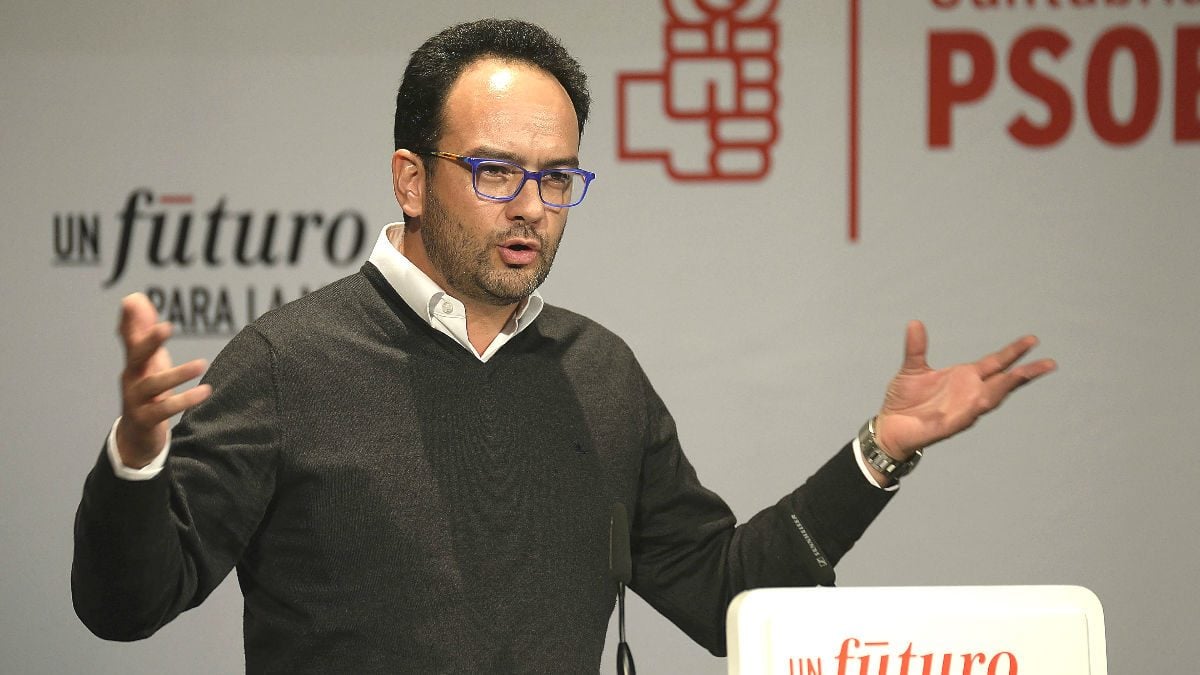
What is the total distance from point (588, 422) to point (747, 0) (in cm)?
173

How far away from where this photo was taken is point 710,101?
3.29 metres

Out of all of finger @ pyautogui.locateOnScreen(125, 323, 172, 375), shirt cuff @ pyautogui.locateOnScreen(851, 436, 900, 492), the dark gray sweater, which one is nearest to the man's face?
the dark gray sweater

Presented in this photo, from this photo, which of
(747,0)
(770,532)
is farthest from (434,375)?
(747,0)

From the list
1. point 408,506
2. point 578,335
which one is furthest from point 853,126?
point 408,506

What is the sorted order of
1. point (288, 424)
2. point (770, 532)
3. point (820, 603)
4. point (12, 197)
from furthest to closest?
point (12, 197) < point (770, 532) < point (288, 424) < point (820, 603)

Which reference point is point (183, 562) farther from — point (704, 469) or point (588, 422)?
point (704, 469)

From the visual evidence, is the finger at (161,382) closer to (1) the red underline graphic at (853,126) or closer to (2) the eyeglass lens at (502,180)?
(2) the eyeglass lens at (502,180)

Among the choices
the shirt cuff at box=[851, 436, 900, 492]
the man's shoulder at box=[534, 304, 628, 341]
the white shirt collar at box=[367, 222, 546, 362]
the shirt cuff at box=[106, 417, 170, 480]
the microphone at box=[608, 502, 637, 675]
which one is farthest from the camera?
the man's shoulder at box=[534, 304, 628, 341]

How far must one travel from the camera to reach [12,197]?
3.22 m

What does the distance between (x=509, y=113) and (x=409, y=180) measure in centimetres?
20

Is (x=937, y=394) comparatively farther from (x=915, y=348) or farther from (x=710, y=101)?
(x=710, y=101)

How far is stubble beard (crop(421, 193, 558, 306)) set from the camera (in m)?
1.79

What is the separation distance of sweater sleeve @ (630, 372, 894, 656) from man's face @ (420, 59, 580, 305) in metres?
0.36

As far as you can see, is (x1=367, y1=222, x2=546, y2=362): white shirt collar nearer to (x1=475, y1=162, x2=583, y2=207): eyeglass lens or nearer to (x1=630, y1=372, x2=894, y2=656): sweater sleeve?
(x1=475, y1=162, x2=583, y2=207): eyeglass lens
